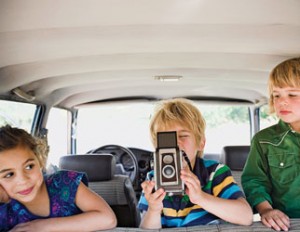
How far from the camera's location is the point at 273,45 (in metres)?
2.42

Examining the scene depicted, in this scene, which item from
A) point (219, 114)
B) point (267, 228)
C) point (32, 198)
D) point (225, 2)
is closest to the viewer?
point (267, 228)

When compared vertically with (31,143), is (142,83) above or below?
above

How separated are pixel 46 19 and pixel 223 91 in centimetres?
280

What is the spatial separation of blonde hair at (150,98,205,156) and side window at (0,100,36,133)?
1.25m

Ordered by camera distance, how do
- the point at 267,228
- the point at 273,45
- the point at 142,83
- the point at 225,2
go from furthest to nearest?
the point at 142,83
the point at 273,45
the point at 225,2
the point at 267,228

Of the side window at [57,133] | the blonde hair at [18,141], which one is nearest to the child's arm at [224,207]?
the blonde hair at [18,141]

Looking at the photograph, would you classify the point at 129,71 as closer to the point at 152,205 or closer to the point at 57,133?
the point at 57,133

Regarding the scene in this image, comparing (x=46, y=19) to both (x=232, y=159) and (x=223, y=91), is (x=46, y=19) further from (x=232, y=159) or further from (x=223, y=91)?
(x=223, y=91)

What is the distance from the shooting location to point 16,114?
3262 mm

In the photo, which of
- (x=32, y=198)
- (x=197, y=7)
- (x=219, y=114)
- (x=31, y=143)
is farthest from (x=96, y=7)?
(x=219, y=114)

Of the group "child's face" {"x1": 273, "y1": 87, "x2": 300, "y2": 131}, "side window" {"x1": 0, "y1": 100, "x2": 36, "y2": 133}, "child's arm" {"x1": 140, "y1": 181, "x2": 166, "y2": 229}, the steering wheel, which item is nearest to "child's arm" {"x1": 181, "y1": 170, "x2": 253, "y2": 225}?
"child's arm" {"x1": 140, "y1": 181, "x2": 166, "y2": 229}

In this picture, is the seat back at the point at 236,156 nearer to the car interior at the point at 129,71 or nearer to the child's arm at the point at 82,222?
the car interior at the point at 129,71

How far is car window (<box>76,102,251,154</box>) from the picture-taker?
186 inches

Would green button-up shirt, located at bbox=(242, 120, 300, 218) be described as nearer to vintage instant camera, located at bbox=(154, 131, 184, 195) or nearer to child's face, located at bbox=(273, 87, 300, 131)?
child's face, located at bbox=(273, 87, 300, 131)
